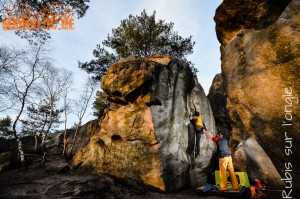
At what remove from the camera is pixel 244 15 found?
19.4 feet

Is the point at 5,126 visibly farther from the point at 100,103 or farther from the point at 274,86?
the point at 274,86

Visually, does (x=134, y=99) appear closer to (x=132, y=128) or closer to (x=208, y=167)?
(x=132, y=128)

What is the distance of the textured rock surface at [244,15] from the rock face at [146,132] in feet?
16.2

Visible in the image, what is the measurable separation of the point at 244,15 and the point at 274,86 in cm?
296

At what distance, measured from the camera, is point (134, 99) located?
1086 cm

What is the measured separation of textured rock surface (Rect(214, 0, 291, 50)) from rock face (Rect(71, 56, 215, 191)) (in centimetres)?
493

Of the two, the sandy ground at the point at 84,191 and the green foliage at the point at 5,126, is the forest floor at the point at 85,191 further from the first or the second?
the green foliage at the point at 5,126

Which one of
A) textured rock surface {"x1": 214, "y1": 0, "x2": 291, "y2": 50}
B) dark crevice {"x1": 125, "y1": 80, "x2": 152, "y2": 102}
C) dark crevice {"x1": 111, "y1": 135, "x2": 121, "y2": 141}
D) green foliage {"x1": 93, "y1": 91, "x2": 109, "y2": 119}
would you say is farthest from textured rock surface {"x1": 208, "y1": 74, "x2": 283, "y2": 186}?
green foliage {"x1": 93, "y1": 91, "x2": 109, "y2": 119}

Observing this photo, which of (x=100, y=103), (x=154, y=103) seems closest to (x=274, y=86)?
(x=154, y=103)

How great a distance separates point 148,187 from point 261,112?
6275 mm

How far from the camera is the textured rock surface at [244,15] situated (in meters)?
5.33

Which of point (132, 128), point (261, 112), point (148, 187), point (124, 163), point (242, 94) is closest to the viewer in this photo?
point (261, 112)

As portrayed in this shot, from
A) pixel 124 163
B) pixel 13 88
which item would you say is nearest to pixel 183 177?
pixel 124 163

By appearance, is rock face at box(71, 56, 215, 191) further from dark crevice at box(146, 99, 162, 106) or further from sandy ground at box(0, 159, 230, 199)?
sandy ground at box(0, 159, 230, 199)
